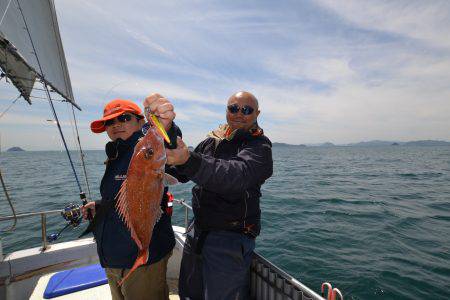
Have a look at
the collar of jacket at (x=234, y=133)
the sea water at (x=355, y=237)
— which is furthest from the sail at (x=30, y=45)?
the sea water at (x=355, y=237)

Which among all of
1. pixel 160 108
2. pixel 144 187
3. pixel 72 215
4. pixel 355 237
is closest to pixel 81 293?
pixel 72 215

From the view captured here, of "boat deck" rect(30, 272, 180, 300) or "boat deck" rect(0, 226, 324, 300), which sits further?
"boat deck" rect(30, 272, 180, 300)

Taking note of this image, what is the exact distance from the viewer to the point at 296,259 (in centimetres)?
876

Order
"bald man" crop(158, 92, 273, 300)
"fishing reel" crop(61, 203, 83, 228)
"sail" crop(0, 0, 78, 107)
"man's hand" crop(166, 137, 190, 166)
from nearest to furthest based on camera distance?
"man's hand" crop(166, 137, 190, 166) < "bald man" crop(158, 92, 273, 300) < "sail" crop(0, 0, 78, 107) < "fishing reel" crop(61, 203, 83, 228)

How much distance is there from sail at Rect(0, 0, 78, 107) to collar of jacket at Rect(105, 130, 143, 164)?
8.41ft

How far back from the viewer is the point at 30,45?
19.6ft

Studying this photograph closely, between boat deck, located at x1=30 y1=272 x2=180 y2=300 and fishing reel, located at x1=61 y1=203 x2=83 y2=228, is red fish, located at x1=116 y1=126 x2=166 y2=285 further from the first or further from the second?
fishing reel, located at x1=61 y1=203 x2=83 y2=228

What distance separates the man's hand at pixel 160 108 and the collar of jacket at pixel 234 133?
1023 millimetres

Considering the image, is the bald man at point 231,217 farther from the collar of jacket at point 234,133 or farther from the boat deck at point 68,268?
the boat deck at point 68,268

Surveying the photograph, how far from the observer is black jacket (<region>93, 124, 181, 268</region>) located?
2773 millimetres

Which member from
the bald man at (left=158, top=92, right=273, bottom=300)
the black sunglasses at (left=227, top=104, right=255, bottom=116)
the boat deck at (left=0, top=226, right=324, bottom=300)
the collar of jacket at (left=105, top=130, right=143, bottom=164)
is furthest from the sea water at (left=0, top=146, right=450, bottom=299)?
the collar of jacket at (left=105, top=130, right=143, bottom=164)

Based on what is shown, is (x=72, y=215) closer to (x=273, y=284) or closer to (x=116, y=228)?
(x=116, y=228)

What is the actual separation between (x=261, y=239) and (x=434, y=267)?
220 inches

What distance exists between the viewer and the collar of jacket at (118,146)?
293cm
